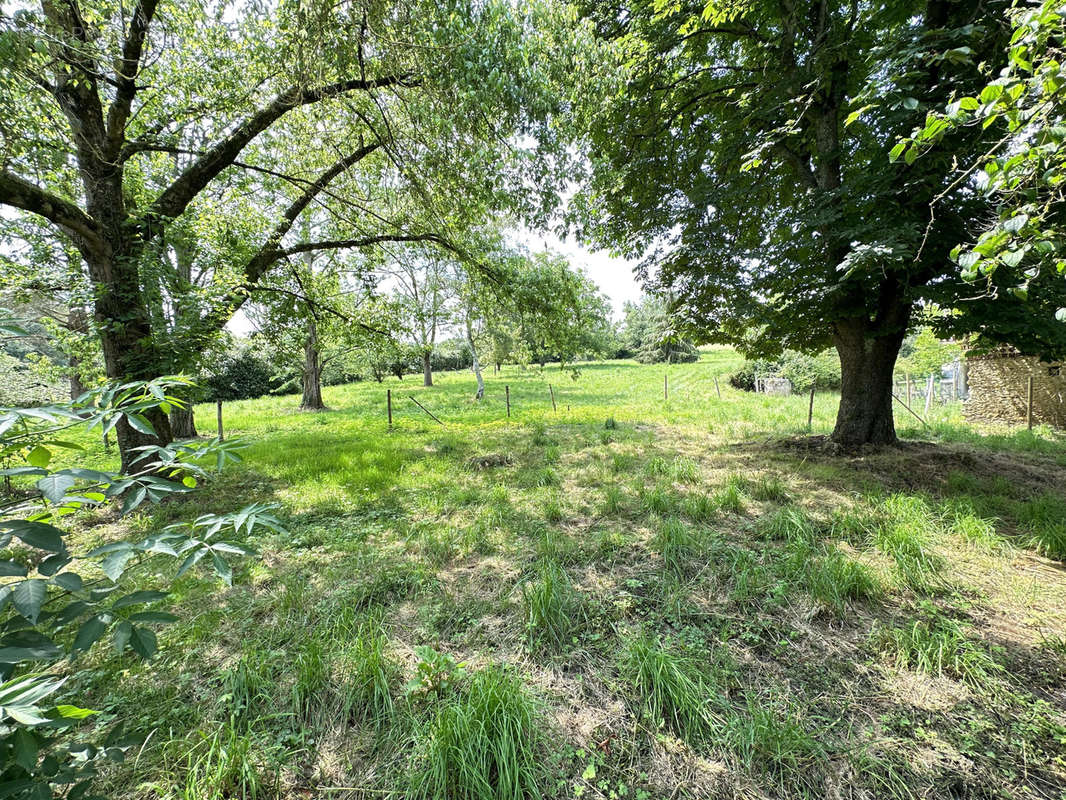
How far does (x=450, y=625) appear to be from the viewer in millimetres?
2914

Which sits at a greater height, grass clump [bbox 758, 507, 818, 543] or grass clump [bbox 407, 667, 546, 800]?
grass clump [bbox 758, 507, 818, 543]

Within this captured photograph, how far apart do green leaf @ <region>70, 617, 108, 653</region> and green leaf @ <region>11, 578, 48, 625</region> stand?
0.11 m

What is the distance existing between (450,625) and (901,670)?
2.93 m

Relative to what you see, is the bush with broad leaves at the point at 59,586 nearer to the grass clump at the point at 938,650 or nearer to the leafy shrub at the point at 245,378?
the grass clump at the point at 938,650

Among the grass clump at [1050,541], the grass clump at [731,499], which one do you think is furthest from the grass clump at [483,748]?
the grass clump at [1050,541]

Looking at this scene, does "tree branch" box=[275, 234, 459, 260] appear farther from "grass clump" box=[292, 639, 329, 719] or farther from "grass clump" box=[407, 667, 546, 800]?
"grass clump" box=[407, 667, 546, 800]

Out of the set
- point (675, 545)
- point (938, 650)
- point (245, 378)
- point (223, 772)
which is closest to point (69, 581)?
point (223, 772)

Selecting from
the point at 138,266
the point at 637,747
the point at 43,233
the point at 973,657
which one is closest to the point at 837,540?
the point at 973,657

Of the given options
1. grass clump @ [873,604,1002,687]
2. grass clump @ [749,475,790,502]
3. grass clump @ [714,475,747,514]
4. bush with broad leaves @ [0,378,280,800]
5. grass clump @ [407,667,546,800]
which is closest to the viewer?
bush with broad leaves @ [0,378,280,800]

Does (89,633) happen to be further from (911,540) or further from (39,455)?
(911,540)

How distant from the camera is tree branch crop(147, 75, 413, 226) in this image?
17.4 feet

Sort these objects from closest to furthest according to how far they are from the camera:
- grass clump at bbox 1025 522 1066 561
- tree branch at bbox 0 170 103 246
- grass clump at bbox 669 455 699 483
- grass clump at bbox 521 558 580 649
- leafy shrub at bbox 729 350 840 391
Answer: grass clump at bbox 521 558 580 649, grass clump at bbox 1025 522 1066 561, tree branch at bbox 0 170 103 246, grass clump at bbox 669 455 699 483, leafy shrub at bbox 729 350 840 391

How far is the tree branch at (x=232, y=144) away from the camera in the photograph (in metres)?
5.30

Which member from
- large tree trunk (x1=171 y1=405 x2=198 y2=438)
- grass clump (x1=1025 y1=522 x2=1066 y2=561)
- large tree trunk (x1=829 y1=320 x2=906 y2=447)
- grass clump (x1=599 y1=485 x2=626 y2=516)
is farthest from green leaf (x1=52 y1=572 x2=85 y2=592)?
large tree trunk (x1=171 y1=405 x2=198 y2=438)
